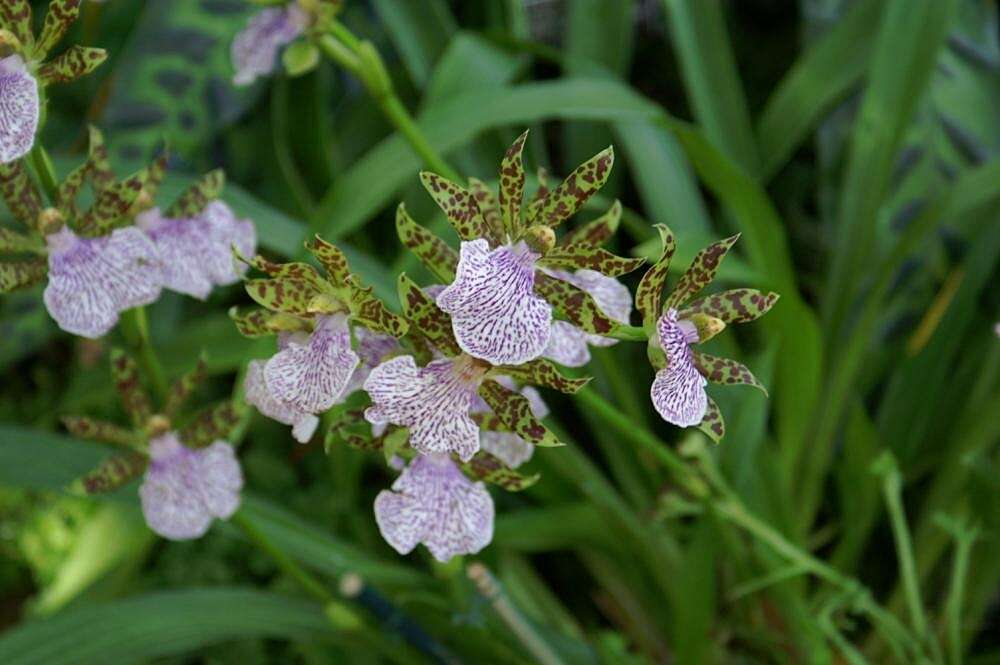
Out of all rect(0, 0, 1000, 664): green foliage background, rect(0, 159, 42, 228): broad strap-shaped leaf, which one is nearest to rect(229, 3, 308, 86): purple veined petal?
rect(0, 0, 1000, 664): green foliage background

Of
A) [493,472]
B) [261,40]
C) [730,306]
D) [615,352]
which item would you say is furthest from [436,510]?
[615,352]

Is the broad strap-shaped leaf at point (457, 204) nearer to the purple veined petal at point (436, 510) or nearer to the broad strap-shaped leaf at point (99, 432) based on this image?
the purple veined petal at point (436, 510)

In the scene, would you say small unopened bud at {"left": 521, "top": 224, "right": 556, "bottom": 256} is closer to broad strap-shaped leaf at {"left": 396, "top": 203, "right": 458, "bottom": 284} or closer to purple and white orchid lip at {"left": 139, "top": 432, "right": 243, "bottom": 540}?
broad strap-shaped leaf at {"left": 396, "top": 203, "right": 458, "bottom": 284}

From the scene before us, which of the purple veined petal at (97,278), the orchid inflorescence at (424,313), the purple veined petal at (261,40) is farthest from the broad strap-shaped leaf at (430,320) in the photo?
the purple veined petal at (261,40)

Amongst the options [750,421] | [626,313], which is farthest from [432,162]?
[750,421]

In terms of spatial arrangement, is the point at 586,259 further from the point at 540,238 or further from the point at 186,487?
the point at 186,487

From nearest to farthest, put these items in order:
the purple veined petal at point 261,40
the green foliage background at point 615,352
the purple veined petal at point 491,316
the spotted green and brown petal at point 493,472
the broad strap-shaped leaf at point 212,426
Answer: the purple veined petal at point 491,316 < the spotted green and brown petal at point 493,472 < the broad strap-shaped leaf at point 212,426 < the purple veined petal at point 261,40 < the green foliage background at point 615,352
